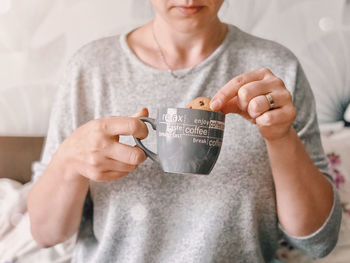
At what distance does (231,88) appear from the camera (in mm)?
569

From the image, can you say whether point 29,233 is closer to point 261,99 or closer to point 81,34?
point 81,34

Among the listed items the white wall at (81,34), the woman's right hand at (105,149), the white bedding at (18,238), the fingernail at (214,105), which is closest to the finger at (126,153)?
the woman's right hand at (105,149)

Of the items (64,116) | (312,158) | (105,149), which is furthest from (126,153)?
(312,158)

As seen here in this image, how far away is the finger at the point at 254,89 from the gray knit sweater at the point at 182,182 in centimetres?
21

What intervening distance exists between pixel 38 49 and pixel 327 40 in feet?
3.43

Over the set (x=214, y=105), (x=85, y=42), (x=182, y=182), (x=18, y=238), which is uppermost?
(x=214, y=105)

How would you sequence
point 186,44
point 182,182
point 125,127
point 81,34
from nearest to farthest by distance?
point 125,127 < point 182,182 < point 186,44 < point 81,34

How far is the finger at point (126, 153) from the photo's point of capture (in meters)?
0.55

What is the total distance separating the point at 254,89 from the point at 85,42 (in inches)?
33.7

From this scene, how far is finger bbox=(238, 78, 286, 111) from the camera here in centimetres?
56

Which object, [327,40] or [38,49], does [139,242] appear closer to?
[38,49]

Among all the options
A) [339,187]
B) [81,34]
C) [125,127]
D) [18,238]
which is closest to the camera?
[125,127]

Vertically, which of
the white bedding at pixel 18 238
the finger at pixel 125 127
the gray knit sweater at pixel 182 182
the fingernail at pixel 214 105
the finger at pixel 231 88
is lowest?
the white bedding at pixel 18 238

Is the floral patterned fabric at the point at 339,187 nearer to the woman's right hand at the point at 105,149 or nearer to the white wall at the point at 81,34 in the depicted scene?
the white wall at the point at 81,34
